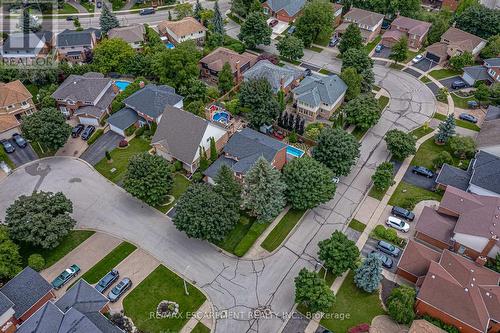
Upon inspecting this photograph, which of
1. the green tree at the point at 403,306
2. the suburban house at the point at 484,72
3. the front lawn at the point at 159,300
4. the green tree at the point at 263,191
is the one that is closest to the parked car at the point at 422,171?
the green tree at the point at 403,306

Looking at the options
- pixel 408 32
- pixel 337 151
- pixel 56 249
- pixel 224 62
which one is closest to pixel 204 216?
pixel 56 249

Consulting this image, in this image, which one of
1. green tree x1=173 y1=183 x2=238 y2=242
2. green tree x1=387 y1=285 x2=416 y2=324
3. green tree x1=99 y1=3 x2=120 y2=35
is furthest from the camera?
green tree x1=99 y1=3 x2=120 y2=35

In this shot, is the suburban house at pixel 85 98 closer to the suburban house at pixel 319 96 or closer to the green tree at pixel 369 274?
the suburban house at pixel 319 96

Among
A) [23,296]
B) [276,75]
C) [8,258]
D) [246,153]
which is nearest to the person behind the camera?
[23,296]

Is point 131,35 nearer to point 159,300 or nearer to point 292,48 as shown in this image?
point 292,48

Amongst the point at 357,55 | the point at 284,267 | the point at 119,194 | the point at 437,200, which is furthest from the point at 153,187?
the point at 357,55

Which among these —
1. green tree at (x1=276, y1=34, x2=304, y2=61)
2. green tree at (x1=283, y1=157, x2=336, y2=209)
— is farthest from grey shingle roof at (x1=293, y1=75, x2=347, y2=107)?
green tree at (x1=283, y1=157, x2=336, y2=209)

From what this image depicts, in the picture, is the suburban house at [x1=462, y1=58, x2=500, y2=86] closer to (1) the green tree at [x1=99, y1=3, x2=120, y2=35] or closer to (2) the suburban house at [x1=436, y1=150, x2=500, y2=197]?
(2) the suburban house at [x1=436, y1=150, x2=500, y2=197]

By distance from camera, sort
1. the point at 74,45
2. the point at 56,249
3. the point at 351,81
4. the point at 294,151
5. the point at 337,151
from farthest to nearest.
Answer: the point at 74,45
the point at 351,81
the point at 294,151
the point at 337,151
the point at 56,249
